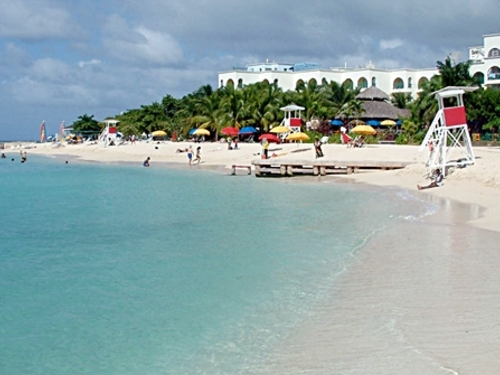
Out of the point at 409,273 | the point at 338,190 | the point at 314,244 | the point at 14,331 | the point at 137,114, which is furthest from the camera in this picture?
the point at 137,114

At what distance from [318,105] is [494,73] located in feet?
78.0

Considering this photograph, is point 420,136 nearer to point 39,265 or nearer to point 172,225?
point 172,225

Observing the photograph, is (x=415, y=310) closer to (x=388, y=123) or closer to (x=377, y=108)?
(x=388, y=123)

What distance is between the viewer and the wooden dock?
3491cm

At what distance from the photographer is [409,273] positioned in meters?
11.6

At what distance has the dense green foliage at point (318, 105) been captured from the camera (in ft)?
168

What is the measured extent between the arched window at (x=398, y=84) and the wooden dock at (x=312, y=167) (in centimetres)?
5045

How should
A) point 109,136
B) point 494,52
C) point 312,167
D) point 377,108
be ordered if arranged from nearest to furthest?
point 312,167 → point 377,108 → point 494,52 → point 109,136

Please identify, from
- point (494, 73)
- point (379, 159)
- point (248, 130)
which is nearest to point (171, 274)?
point (379, 159)

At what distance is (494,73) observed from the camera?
2768 inches

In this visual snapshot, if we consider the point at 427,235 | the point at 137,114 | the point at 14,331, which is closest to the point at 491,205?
the point at 427,235

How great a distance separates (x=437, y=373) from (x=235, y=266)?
645 cm

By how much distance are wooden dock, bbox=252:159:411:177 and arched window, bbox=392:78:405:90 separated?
50.4 meters

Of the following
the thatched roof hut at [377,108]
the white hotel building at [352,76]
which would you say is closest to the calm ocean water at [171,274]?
the thatched roof hut at [377,108]
